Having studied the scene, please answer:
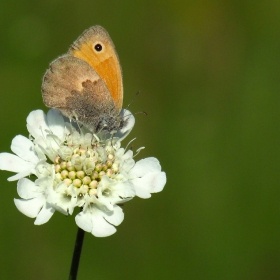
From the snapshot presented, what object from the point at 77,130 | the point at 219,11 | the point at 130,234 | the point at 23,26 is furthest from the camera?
the point at 219,11

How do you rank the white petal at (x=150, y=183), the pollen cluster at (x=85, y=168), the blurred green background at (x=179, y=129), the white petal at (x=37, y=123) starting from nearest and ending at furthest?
the pollen cluster at (x=85, y=168)
the white petal at (x=150, y=183)
the white petal at (x=37, y=123)
the blurred green background at (x=179, y=129)

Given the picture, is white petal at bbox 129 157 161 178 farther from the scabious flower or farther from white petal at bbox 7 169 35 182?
white petal at bbox 7 169 35 182

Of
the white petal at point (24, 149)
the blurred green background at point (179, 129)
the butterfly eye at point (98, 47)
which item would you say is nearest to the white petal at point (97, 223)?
the white petal at point (24, 149)

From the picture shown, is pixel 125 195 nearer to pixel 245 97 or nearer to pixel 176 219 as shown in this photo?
pixel 176 219

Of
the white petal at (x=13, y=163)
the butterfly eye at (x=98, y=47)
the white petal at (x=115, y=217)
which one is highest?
the butterfly eye at (x=98, y=47)

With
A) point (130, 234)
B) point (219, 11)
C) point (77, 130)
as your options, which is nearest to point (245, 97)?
point (219, 11)

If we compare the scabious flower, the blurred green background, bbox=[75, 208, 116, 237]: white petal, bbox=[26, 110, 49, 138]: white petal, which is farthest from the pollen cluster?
the blurred green background

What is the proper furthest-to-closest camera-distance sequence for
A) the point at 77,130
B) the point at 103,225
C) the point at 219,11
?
the point at 219,11 < the point at 77,130 < the point at 103,225

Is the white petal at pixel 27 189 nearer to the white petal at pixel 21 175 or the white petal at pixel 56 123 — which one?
the white petal at pixel 21 175
